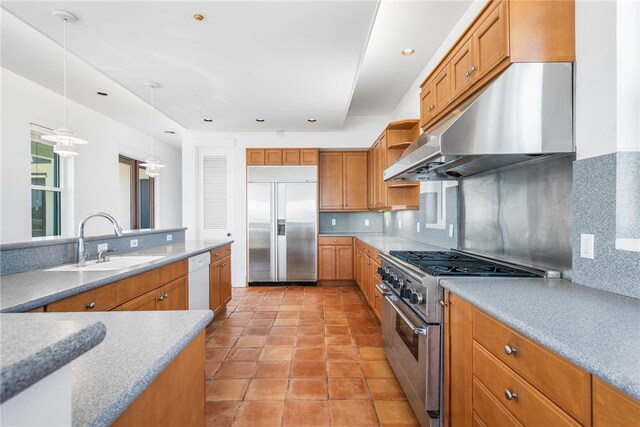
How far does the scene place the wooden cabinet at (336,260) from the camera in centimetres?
519

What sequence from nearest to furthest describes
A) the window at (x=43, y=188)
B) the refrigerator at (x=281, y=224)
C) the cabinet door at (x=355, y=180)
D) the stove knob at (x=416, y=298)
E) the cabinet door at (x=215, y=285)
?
the stove knob at (x=416, y=298) → the cabinet door at (x=215, y=285) → the window at (x=43, y=188) → the refrigerator at (x=281, y=224) → the cabinet door at (x=355, y=180)

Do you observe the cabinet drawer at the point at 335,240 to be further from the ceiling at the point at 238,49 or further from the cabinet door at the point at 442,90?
the cabinet door at the point at 442,90

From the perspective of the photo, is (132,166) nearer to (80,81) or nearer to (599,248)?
(80,81)

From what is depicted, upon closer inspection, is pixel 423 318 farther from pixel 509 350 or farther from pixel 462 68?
pixel 462 68

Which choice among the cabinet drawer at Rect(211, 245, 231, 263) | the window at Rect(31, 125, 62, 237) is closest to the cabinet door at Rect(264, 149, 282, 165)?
the cabinet drawer at Rect(211, 245, 231, 263)

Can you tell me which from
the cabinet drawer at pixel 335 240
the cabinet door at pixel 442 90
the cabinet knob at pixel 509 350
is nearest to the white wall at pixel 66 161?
the cabinet drawer at pixel 335 240

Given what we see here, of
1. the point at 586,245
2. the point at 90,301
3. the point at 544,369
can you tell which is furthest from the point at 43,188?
the point at 586,245

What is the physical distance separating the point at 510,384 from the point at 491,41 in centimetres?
160

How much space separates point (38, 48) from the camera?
3033mm

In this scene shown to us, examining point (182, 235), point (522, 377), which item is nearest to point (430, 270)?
point (522, 377)

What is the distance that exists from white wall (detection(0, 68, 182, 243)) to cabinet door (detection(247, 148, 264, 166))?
2469 millimetres

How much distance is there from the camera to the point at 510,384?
1.09 m

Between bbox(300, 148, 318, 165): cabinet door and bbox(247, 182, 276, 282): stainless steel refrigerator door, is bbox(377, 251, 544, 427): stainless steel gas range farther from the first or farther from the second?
bbox(300, 148, 318, 165): cabinet door

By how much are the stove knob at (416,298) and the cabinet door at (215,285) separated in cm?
233
